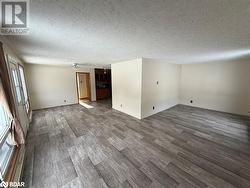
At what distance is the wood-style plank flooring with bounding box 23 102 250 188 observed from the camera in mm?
1639

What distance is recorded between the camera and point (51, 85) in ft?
Answer: 18.5

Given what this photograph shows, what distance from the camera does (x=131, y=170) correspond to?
181cm

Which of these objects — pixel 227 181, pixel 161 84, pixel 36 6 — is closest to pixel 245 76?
pixel 161 84

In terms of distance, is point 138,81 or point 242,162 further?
point 138,81

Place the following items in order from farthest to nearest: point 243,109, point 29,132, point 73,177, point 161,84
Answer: point 161,84
point 243,109
point 29,132
point 73,177

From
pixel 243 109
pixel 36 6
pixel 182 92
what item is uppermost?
pixel 36 6

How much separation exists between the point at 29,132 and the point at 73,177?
2.42 m

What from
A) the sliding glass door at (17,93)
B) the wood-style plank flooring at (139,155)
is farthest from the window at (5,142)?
the sliding glass door at (17,93)

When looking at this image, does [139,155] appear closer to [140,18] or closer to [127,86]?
[140,18]

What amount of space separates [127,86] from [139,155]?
2.88 metres

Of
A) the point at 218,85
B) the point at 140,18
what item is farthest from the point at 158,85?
the point at 140,18

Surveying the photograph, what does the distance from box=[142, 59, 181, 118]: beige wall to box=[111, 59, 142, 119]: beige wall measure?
232 mm

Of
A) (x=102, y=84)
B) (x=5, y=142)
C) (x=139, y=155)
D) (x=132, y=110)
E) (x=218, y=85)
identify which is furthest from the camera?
(x=102, y=84)

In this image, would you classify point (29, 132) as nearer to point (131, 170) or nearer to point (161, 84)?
point (131, 170)
